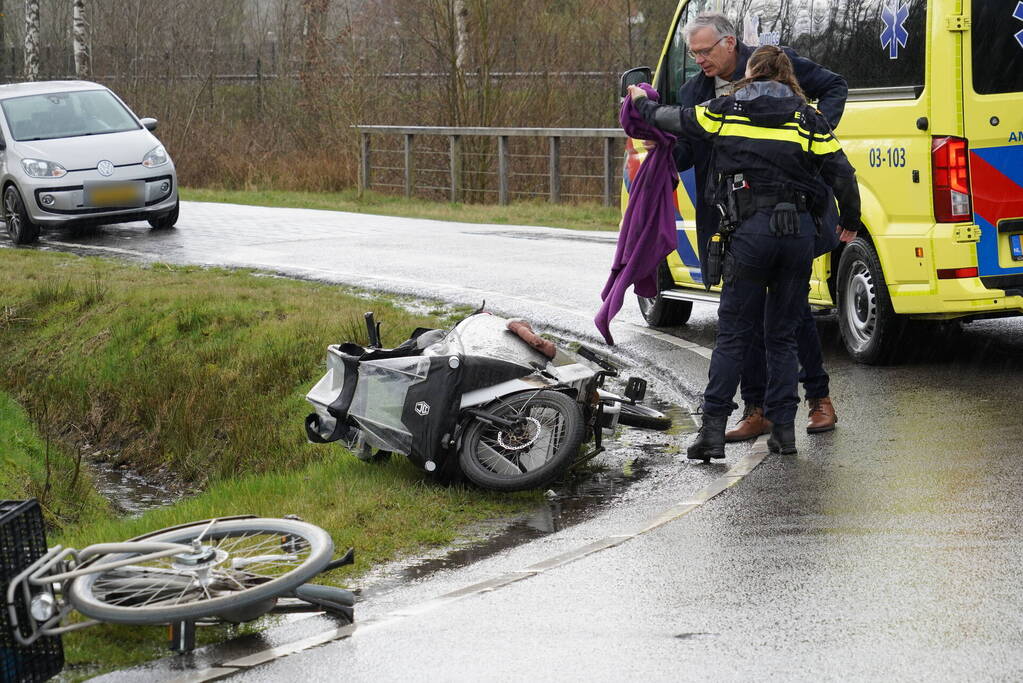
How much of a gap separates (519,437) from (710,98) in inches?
82.2

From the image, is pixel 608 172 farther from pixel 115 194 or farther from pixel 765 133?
pixel 765 133

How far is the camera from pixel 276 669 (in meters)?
4.71

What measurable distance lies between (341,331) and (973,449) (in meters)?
5.32

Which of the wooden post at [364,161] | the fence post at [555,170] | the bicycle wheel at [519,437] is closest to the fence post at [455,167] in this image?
the wooden post at [364,161]

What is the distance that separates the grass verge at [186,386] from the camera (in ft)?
23.4

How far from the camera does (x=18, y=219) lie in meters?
17.8

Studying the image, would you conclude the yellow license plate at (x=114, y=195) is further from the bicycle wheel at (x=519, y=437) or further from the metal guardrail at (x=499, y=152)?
the bicycle wheel at (x=519, y=437)

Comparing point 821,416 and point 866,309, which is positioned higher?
point 866,309

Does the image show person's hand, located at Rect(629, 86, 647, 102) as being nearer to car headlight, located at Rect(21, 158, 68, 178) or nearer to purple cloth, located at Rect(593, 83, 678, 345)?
purple cloth, located at Rect(593, 83, 678, 345)

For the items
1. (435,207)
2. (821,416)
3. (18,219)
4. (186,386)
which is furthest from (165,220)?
(821,416)

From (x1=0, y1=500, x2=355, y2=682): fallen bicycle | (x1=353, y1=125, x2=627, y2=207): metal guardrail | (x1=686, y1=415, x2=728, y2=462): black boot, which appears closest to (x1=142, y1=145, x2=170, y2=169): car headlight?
(x1=353, y1=125, x2=627, y2=207): metal guardrail

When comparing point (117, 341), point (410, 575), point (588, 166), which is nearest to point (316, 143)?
point (588, 166)

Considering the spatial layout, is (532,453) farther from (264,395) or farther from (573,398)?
(264,395)

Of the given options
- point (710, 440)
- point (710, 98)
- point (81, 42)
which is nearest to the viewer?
point (710, 440)
